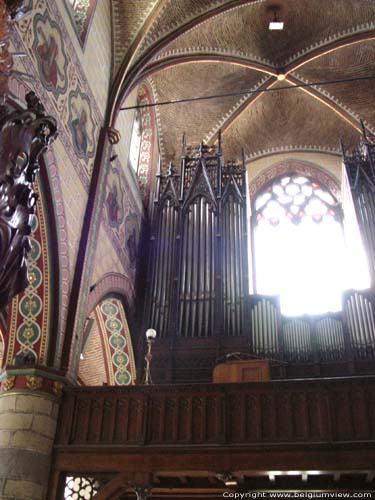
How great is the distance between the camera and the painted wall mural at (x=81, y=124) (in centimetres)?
1039

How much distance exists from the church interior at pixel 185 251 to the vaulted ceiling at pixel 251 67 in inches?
2.2

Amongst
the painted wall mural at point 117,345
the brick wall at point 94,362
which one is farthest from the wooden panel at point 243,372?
the brick wall at point 94,362

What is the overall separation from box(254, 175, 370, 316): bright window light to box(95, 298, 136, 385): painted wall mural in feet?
13.2

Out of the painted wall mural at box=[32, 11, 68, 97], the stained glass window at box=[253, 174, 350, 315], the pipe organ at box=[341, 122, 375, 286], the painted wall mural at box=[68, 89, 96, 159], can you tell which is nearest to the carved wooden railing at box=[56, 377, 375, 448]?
the painted wall mural at box=[68, 89, 96, 159]

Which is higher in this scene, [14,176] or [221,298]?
[221,298]

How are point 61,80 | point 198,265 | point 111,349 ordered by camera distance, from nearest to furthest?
point 61,80 → point 111,349 → point 198,265

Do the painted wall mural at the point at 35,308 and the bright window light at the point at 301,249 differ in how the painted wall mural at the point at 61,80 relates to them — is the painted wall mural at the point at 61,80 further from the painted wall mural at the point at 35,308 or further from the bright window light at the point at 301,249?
the bright window light at the point at 301,249

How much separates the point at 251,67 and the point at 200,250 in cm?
574

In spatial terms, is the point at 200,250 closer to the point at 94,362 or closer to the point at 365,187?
the point at 94,362

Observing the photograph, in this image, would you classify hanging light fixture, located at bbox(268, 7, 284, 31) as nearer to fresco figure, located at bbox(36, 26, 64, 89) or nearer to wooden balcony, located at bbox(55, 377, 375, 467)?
fresco figure, located at bbox(36, 26, 64, 89)

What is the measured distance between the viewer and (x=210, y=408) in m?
8.79

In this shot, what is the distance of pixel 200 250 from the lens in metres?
14.2

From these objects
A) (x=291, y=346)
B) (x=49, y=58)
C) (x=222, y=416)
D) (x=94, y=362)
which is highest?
(x=49, y=58)

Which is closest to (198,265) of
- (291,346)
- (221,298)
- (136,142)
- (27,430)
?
(221,298)
